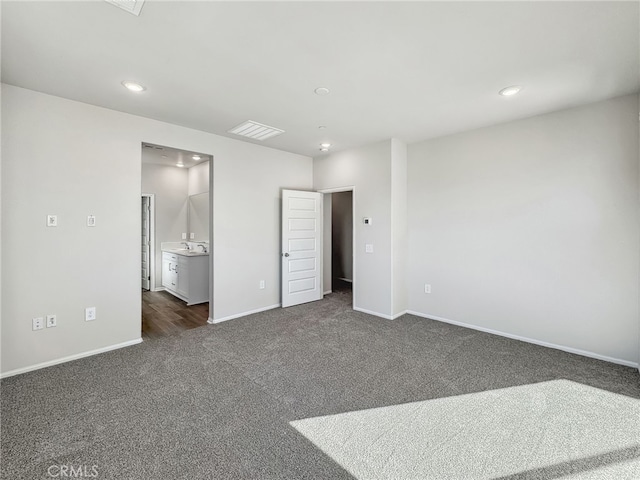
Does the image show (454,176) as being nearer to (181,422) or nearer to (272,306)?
(272,306)

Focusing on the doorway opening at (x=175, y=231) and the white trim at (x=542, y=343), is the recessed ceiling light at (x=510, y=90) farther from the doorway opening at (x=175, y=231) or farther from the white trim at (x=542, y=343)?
the doorway opening at (x=175, y=231)

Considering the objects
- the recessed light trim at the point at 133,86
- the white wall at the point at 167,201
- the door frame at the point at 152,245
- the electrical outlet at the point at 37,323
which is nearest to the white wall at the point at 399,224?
the recessed light trim at the point at 133,86

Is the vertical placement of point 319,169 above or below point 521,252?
above

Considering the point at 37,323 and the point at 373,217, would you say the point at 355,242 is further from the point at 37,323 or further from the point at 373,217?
the point at 37,323

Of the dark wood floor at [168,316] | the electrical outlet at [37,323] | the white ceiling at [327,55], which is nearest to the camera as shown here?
the white ceiling at [327,55]

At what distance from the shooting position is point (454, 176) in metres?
4.04

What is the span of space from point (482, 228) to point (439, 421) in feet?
8.65

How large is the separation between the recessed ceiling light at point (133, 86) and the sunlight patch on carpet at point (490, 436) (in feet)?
10.5

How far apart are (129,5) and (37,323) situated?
2958 mm

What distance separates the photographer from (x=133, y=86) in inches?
105

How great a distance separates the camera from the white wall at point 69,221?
265 centimetres

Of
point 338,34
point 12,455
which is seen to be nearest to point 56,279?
point 12,455

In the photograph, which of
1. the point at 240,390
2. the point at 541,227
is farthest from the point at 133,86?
the point at 541,227

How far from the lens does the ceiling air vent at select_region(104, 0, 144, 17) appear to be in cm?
168
